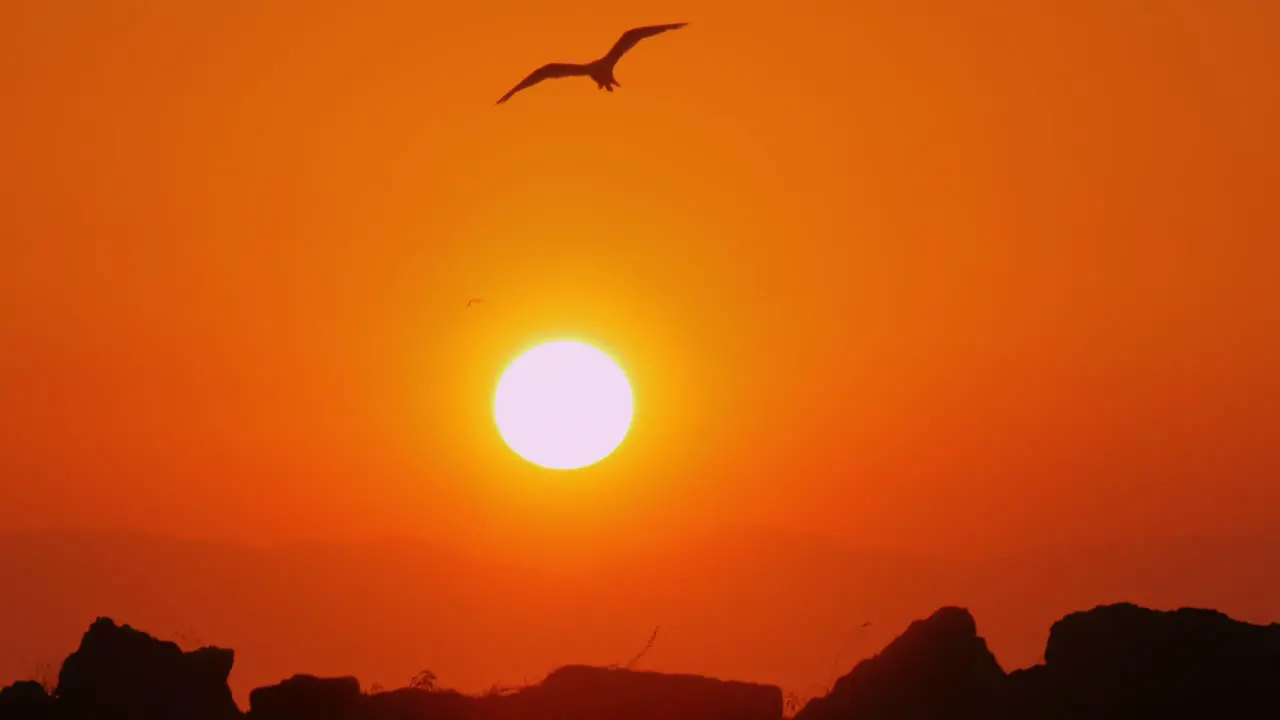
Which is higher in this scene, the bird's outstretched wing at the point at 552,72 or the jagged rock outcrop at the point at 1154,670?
the bird's outstretched wing at the point at 552,72

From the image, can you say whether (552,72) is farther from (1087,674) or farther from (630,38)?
(1087,674)

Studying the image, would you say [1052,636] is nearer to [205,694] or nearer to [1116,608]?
[1116,608]

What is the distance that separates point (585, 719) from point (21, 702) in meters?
5.15

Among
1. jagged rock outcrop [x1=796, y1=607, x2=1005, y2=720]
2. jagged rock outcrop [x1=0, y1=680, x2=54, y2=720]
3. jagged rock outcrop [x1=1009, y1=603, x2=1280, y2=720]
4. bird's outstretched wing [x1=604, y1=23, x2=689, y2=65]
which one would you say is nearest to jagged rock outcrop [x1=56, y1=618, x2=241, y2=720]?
jagged rock outcrop [x1=0, y1=680, x2=54, y2=720]

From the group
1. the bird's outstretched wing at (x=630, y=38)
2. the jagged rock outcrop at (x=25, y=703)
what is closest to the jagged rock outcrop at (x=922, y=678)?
the jagged rock outcrop at (x=25, y=703)

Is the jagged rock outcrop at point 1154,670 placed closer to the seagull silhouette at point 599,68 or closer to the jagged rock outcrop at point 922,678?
the jagged rock outcrop at point 922,678

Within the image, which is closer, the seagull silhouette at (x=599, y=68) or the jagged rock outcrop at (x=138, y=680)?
the jagged rock outcrop at (x=138, y=680)

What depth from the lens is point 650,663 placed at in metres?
21.7

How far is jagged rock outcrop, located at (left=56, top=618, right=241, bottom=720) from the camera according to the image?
1834 centimetres

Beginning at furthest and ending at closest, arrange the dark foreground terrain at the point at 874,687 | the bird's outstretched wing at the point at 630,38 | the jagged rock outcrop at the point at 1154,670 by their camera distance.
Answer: the bird's outstretched wing at the point at 630,38 < the dark foreground terrain at the point at 874,687 < the jagged rock outcrop at the point at 1154,670

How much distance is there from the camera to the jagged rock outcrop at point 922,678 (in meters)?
18.3

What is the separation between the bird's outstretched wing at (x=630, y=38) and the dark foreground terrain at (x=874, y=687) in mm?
14058

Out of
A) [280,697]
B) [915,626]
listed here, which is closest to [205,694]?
[280,697]

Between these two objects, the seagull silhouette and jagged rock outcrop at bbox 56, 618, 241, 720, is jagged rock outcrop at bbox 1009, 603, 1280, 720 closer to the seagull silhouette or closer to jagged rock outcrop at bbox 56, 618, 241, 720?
jagged rock outcrop at bbox 56, 618, 241, 720
